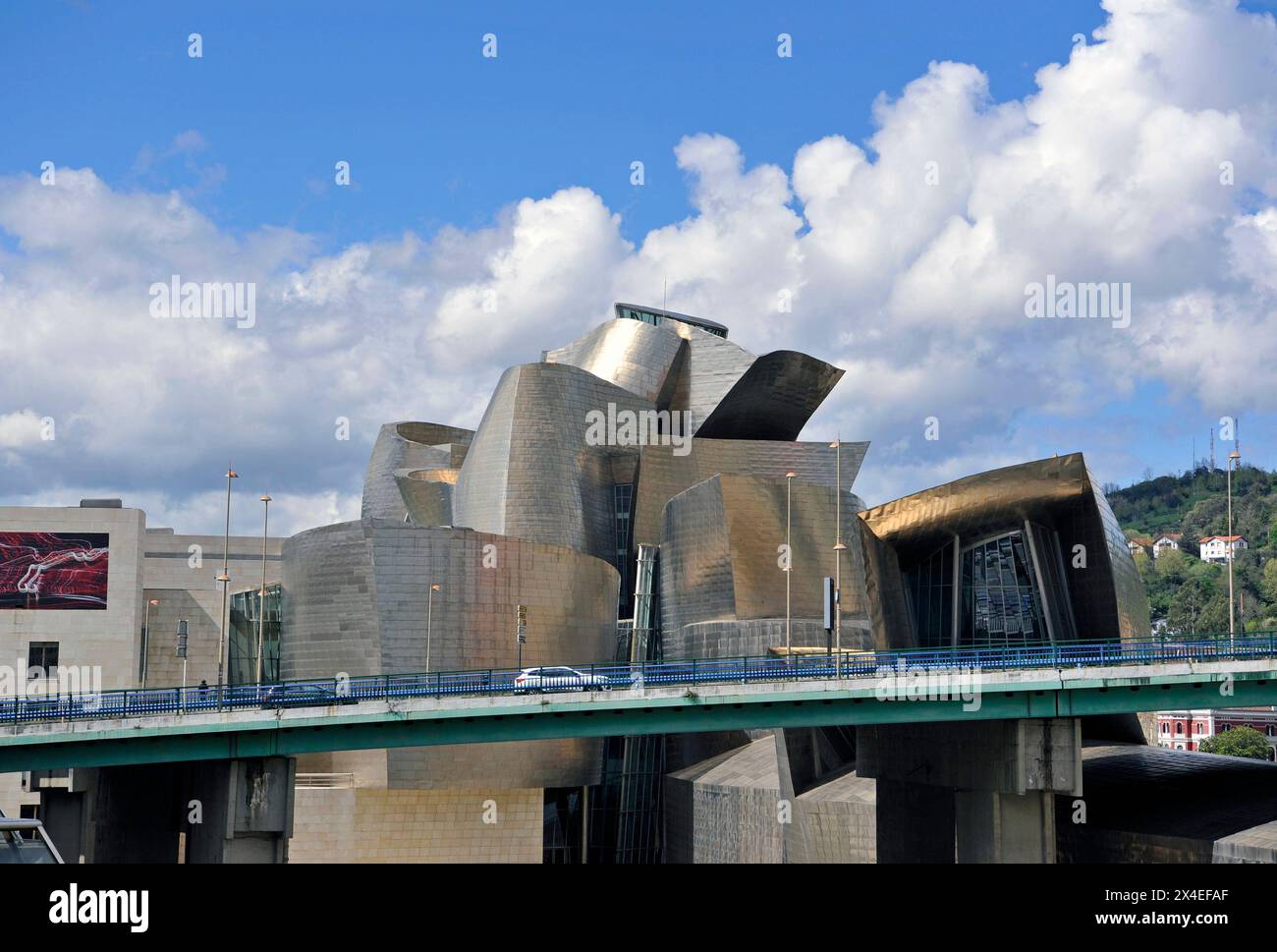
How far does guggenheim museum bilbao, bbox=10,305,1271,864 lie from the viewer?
50.9 m

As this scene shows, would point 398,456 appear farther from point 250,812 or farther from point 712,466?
point 250,812

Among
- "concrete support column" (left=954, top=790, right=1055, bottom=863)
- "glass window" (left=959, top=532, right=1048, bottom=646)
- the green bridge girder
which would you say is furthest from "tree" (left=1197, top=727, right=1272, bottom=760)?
the green bridge girder

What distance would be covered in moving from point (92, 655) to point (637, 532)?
28.1 metres

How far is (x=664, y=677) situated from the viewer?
42031 mm

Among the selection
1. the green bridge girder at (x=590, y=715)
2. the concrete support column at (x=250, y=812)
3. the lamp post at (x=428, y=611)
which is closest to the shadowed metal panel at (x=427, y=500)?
the lamp post at (x=428, y=611)

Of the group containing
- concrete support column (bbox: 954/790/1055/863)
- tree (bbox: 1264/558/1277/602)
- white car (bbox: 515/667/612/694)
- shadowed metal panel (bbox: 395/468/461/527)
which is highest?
tree (bbox: 1264/558/1277/602)

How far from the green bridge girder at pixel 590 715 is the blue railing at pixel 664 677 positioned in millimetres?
502

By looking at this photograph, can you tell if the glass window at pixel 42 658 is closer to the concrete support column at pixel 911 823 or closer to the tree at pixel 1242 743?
the concrete support column at pixel 911 823

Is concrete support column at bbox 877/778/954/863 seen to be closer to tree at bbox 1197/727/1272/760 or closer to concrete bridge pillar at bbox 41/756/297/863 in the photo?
concrete bridge pillar at bbox 41/756/297/863

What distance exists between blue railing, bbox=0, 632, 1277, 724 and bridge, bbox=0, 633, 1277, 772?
65 mm

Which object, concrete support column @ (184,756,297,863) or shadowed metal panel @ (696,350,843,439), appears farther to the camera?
shadowed metal panel @ (696,350,843,439)

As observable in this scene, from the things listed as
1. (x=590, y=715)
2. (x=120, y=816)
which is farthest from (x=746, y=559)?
(x=120, y=816)

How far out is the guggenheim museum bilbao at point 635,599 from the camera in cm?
5094
